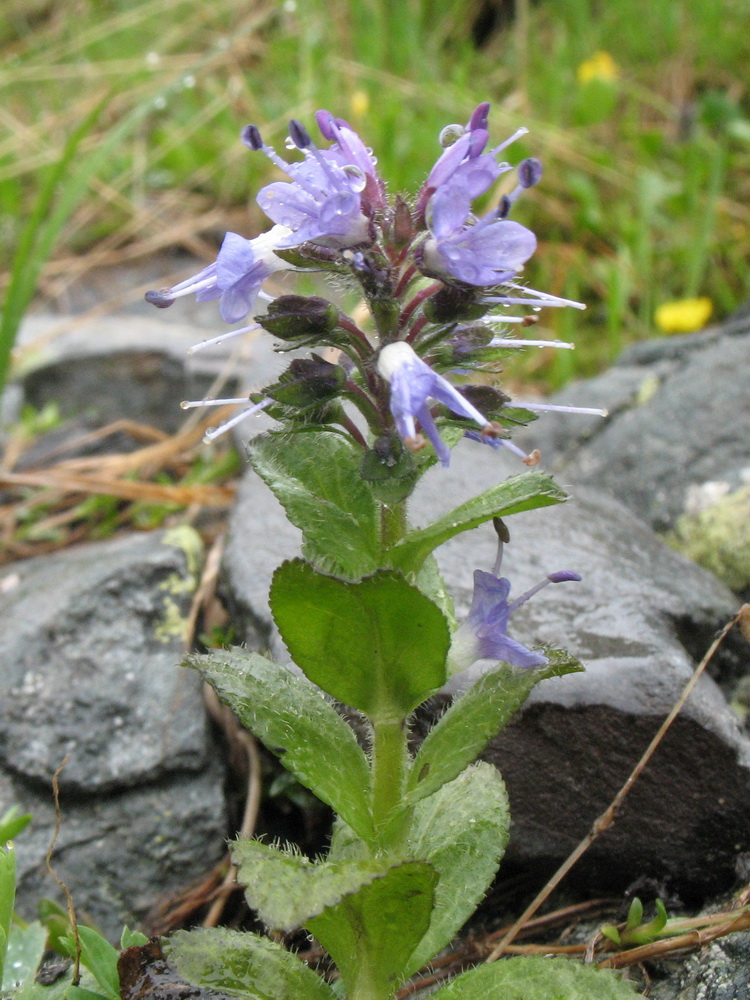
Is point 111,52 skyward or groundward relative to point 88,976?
skyward

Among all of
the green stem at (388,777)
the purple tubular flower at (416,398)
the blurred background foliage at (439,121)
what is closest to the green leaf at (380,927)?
the green stem at (388,777)

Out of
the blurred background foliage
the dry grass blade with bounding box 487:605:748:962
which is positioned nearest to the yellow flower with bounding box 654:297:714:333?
the blurred background foliage

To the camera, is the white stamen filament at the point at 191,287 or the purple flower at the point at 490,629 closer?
the white stamen filament at the point at 191,287

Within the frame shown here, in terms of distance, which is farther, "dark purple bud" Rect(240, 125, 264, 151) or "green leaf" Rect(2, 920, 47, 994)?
"green leaf" Rect(2, 920, 47, 994)

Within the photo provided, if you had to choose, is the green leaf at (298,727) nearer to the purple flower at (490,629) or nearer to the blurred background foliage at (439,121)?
the purple flower at (490,629)

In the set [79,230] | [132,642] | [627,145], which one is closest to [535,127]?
[627,145]

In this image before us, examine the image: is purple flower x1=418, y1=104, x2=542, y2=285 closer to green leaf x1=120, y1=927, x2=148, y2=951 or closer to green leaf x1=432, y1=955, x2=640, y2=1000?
green leaf x1=432, y1=955, x2=640, y2=1000

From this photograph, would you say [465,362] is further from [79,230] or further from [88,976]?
[79,230]
